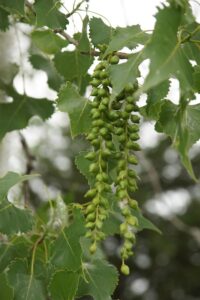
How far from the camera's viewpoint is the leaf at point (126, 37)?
39.2 inches

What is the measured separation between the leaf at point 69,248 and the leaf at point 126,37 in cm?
33

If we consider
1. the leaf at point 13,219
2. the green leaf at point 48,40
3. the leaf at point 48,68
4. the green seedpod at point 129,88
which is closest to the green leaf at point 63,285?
the leaf at point 13,219

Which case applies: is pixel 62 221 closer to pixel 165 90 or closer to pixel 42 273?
pixel 42 273

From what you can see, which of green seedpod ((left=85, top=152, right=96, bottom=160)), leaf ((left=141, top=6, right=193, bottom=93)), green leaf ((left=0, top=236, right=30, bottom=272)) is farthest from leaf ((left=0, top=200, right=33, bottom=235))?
leaf ((left=141, top=6, right=193, bottom=93))

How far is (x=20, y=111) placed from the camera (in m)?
1.65

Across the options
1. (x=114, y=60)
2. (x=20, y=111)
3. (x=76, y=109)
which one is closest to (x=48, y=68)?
(x=20, y=111)

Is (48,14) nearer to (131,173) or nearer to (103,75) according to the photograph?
(103,75)

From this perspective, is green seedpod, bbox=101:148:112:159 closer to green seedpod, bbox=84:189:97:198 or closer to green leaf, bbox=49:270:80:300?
green seedpod, bbox=84:189:97:198

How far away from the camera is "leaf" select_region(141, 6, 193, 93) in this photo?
2.58ft

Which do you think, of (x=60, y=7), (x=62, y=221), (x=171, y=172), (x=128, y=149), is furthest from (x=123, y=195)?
(x=171, y=172)

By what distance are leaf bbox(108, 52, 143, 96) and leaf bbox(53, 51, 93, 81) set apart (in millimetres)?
351

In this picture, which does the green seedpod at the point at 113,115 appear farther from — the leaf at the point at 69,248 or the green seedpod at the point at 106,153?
the leaf at the point at 69,248

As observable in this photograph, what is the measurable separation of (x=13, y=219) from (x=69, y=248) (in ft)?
0.46

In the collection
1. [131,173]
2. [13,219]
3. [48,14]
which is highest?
[48,14]
